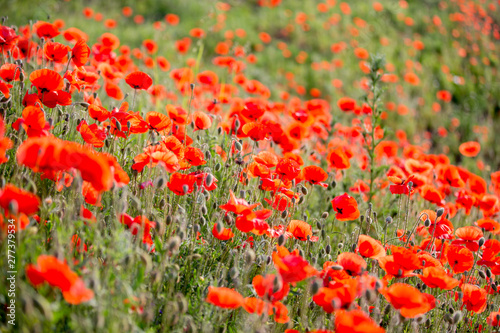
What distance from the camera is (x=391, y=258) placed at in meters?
1.73

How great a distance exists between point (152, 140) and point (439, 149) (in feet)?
22.0

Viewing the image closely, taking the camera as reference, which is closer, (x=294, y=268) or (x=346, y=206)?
(x=294, y=268)

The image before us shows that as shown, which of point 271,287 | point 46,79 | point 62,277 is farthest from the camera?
point 46,79

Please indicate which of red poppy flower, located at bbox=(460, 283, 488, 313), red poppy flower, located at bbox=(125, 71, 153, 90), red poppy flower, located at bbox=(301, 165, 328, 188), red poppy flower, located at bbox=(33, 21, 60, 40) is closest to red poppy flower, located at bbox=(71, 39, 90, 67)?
red poppy flower, located at bbox=(125, 71, 153, 90)

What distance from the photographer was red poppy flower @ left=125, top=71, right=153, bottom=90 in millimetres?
2361

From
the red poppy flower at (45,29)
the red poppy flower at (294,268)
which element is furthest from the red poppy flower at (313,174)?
the red poppy flower at (45,29)

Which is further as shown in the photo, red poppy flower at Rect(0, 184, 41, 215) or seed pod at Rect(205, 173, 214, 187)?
seed pod at Rect(205, 173, 214, 187)

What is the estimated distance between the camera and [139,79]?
2.39 meters

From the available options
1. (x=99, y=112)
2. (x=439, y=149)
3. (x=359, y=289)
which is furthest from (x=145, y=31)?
(x=359, y=289)

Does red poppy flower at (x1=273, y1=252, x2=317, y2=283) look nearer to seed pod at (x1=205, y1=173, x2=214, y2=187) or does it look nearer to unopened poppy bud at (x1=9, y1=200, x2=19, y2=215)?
seed pod at (x1=205, y1=173, x2=214, y2=187)

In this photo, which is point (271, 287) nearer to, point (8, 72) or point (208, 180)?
point (208, 180)

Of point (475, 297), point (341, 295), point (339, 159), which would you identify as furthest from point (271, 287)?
point (339, 159)

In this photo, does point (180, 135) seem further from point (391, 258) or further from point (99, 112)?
point (391, 258)

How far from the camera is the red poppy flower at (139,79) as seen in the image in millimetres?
2361
